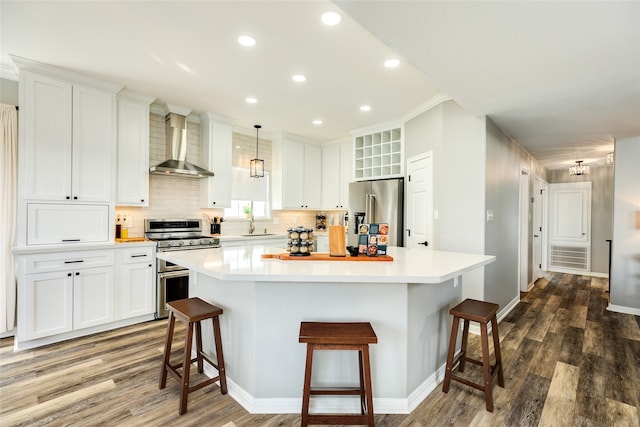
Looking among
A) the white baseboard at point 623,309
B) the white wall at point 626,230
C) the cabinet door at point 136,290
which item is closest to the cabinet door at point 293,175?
the cabinet door at point 136,290

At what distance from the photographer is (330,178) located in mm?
5973

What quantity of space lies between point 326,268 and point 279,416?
1003 mm

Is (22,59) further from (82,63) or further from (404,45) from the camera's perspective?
(404,45)

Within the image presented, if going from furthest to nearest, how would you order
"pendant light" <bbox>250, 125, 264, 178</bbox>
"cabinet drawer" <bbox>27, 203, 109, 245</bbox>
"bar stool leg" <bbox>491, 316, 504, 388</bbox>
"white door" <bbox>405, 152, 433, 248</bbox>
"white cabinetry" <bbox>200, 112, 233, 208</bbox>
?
"pendant light" <bbox>250, 125, 264, 178</bbox> < "white cabinetry" <bbox>200, 112, 233, 208</bbox> < "white door" <bbox>405, 152, 433, 248</bbox> < "cabinet drawer" <bbox>27, 203, 109, 245</bbox> < "bar stool leg" <bbox>491, 316, 504, 388</bbox>

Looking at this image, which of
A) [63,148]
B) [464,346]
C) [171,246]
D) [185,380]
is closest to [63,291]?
[171,246]

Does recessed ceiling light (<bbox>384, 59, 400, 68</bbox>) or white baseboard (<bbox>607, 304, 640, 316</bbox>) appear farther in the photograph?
white baseboard (<bbox>607, 304, 640, 316</bbox>)

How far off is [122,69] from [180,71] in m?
0.55

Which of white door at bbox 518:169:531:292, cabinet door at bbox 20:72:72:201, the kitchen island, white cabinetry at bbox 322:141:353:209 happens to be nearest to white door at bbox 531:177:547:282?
white door at bbox 518:169:531:292

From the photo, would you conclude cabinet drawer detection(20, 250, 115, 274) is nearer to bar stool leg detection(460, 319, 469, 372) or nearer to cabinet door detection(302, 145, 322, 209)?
cabinet door detection(302, 145, 322, 209)

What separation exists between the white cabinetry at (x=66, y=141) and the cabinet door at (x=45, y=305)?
0.79 m

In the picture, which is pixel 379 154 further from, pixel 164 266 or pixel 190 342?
pixel 190 342

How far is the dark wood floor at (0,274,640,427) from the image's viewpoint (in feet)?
6.50

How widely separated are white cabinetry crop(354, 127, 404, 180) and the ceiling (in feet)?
2.58

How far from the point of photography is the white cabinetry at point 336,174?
5695 mm
